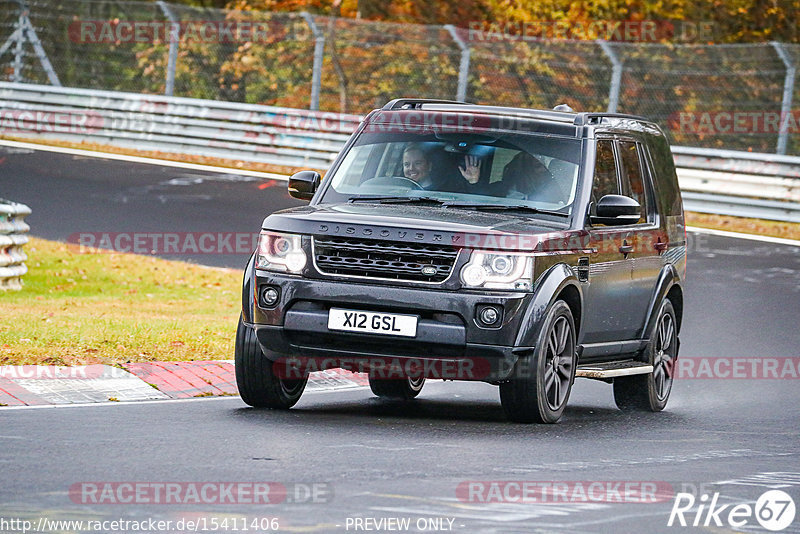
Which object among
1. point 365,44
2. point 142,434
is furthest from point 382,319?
point 365,44

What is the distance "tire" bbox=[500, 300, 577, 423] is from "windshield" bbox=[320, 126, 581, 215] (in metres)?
0.88

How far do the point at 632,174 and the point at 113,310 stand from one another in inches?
240

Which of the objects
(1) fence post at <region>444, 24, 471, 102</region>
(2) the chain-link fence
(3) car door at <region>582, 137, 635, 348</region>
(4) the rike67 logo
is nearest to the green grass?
(3) car door at <region>582, 137, 635, 348</region>

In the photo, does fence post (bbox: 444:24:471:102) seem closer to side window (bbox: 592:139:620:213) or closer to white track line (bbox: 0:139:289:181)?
white track line (bbox: 0:139:289:181)

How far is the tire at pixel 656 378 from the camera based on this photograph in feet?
38.5

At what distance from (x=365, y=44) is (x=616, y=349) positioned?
19.5 metres

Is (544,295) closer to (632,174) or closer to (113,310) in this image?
(632,174)

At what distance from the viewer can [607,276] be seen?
1062 centimetres

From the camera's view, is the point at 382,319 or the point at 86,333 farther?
the point at 86,333

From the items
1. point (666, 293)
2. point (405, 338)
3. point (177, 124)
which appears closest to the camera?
point (405, 338)

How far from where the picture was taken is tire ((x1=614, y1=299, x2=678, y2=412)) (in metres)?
11.7

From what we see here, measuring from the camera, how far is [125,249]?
20.6 m

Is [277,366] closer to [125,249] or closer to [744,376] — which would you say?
[744,376]

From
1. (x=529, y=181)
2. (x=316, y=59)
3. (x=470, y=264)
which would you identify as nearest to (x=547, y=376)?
(x=470, y=264)
